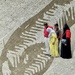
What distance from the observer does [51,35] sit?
24.1 metres

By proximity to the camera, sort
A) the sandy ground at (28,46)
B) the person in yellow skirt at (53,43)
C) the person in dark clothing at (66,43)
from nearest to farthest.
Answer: the person in dark clothing at (66,43) < the person in yellow skirt at (53,43) < the sandy ground at (28,46)

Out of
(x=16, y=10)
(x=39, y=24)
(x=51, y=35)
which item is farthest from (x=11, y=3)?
(x=51, y=35)

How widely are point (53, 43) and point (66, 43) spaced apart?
0.54m

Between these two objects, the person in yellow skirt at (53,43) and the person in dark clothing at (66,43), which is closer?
the person in dark clothing at (66,43)

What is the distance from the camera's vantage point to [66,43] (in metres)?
24.2

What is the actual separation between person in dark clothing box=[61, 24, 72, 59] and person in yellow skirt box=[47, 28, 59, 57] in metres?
0.26

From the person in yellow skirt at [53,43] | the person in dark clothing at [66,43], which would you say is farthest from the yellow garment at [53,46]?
the person in dark clothing at [66,43]

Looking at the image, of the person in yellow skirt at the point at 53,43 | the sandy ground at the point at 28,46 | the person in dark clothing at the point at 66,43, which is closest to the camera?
the person in dark clothing at the point at 66,43

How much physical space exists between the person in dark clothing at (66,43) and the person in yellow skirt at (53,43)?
0.26 metres

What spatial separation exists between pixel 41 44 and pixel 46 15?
6.90 ft

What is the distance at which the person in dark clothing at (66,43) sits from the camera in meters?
23.9

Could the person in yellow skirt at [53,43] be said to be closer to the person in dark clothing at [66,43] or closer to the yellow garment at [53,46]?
the yellow garment at [53,46]

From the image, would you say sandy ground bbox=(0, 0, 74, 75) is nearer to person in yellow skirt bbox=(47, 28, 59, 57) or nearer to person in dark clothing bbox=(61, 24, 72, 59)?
person in yellow skirt bbox=(47, 28, 59, 57)

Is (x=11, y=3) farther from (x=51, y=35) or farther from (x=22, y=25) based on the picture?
(x=51, y=35)
